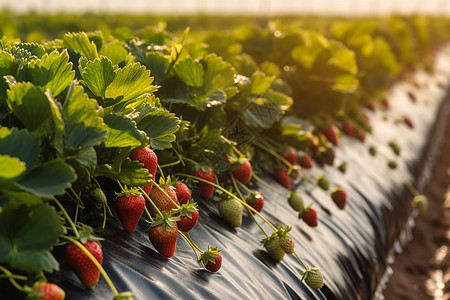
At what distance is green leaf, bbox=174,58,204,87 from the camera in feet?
7.16

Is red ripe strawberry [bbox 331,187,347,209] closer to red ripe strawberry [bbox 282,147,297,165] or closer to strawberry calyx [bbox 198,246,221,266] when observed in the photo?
red ripe strawberry [bbox 282,147,297,165]

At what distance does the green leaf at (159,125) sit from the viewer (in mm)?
1663

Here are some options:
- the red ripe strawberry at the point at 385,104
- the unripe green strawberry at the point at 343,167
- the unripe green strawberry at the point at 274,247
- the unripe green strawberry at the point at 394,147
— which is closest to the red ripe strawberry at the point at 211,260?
the unripe green strawberry at the point at 274,247

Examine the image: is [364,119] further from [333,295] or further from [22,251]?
[22,251]

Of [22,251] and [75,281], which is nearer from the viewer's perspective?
[22,251]

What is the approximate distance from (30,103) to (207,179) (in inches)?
35.5

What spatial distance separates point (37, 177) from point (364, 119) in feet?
12.6

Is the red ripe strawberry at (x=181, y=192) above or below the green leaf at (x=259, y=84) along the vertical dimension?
below

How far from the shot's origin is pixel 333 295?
223cm

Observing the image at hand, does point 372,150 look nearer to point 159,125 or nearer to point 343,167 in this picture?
point 343,167

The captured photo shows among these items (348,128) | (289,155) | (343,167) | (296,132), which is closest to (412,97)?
(348,128)

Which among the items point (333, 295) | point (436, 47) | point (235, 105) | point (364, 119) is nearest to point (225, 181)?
point (235, 105)

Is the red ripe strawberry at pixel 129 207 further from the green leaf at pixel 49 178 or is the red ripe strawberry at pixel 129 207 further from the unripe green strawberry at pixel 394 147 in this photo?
the unripe green strawberry at pixel 394 147

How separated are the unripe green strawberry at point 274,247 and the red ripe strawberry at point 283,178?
76cm
